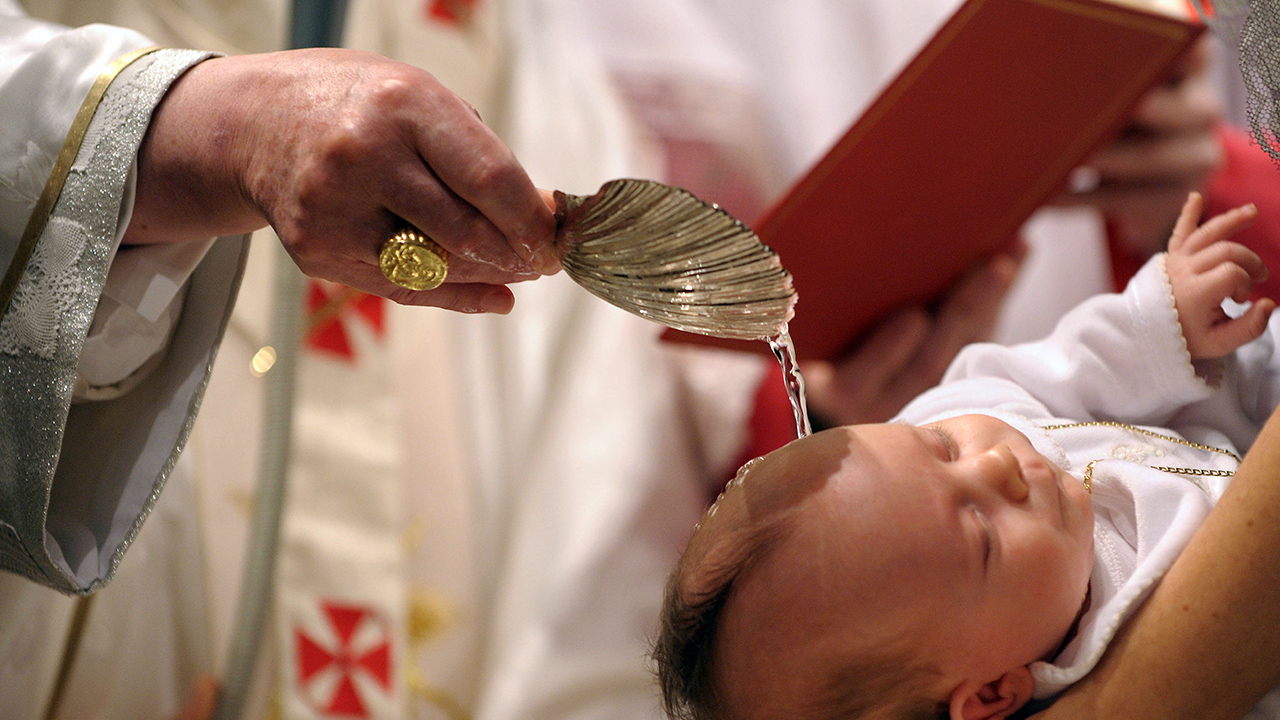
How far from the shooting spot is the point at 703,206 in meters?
0.59

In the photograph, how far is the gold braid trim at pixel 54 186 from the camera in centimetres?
71

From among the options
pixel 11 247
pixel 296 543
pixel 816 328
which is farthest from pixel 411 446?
pixel 11 247

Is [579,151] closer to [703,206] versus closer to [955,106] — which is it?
[955,106]

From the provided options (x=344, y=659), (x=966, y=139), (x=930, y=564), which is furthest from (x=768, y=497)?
(x=344, y=659)

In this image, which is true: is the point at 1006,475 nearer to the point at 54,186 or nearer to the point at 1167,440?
the point at 1167,440

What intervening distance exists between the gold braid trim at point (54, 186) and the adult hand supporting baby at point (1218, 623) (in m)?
0.75

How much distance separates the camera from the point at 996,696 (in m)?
0.73

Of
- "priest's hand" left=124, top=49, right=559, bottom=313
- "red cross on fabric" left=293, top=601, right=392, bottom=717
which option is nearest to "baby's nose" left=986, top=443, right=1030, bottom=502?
"priest's hand" left=124, top=49, right=559, bottom=313

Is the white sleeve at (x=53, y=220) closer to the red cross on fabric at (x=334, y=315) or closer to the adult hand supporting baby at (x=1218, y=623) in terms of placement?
the adult hand supporting baby at (x=1218, y=623)

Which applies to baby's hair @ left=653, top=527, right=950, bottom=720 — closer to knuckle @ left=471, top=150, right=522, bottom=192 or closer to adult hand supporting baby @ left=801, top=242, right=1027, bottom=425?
knuckle @ left=471, top=150, right=522, bottom=192

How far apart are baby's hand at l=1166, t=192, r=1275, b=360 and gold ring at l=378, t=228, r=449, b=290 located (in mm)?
509

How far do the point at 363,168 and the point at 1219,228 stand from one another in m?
0.57

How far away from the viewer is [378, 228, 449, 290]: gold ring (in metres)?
0.60

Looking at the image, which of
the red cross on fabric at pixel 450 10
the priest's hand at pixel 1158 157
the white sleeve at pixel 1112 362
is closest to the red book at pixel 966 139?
the white sleeve at pixel 1112 362
